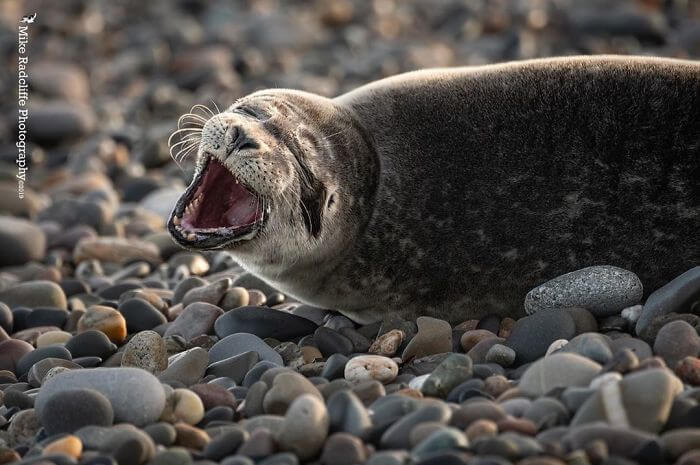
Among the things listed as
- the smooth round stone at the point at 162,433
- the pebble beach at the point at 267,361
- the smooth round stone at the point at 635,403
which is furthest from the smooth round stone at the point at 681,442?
the smooth round stone at the point at 162,433

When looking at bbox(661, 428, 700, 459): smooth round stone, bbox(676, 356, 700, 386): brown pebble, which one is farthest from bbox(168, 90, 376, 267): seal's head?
bbox(661, 428, 700, 459): smooth round stone

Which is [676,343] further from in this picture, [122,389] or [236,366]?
[122,389]

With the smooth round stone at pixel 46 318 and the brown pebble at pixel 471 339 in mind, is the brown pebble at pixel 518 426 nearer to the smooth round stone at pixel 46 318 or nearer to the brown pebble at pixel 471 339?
the brown pebble at pixel 471 339

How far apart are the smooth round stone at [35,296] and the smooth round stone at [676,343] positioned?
3821 mm

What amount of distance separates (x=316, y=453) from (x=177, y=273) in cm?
378

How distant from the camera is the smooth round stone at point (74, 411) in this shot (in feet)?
14.8

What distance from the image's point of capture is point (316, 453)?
13.4ft

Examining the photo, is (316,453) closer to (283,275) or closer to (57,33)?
(283,275)

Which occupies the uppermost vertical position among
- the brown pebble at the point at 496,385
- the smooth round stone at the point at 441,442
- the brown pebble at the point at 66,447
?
the smooth round stone at the point at 441,442

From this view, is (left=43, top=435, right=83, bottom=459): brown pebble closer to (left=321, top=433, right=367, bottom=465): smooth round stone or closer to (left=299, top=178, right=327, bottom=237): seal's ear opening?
(left=321, top=433, right=367, bottom=465): smooth round stone

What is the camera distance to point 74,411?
4.54 m

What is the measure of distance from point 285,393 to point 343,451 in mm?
675

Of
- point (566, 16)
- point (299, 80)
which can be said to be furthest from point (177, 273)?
point (566, 16)

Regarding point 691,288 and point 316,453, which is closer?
point 316,453
